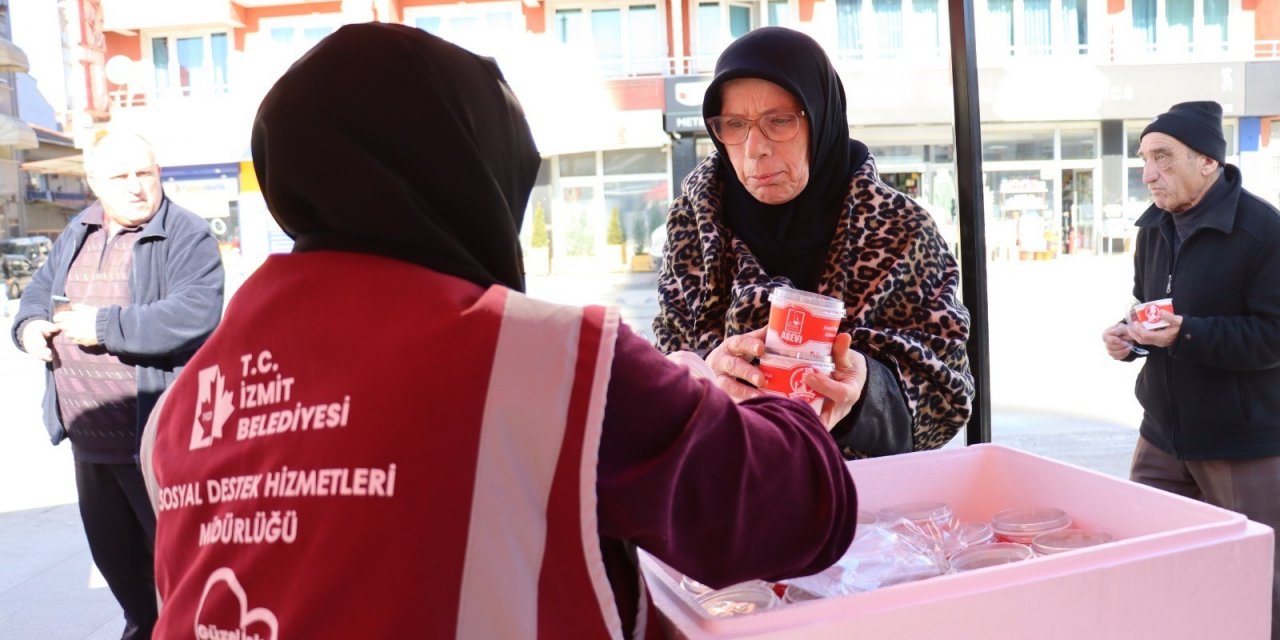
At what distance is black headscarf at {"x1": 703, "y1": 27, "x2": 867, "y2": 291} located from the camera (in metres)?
1.68

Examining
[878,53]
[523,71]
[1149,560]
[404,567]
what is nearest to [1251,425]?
[1149,560]

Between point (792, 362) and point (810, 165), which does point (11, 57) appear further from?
point (792, 362)

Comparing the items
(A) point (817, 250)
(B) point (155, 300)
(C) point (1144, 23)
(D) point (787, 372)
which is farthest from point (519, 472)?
(C) point (1144, 23)

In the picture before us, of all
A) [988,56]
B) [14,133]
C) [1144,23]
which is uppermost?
[1144,23]

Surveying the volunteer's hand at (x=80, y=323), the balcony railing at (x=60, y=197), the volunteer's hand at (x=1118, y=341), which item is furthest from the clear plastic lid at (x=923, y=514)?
the balcony railing at (x=60, y=197)

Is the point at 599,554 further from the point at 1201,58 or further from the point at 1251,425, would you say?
the point at 1201,58

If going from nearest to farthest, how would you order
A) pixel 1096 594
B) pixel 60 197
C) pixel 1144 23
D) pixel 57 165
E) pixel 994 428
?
pixel 1096 594 → pixel 994 428 → pixel 57 165 → pixel 1144 23 → pixel 60 197

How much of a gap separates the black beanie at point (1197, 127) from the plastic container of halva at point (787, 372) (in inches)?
85.7

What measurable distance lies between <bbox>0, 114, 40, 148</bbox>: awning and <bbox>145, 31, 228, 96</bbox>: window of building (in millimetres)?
7384

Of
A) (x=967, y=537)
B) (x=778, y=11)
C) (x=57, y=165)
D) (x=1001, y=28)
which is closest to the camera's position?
(x=967, y=537)

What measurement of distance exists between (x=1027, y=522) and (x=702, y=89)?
12800mm

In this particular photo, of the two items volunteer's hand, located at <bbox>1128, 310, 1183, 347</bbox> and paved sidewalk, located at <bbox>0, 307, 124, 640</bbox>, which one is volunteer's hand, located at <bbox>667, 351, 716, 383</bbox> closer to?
volunteer's hand, located at <bbox>1128, 310, 1183, 347</bbox>

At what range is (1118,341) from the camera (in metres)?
2.94

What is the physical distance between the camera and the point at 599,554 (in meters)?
0.81
